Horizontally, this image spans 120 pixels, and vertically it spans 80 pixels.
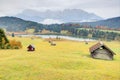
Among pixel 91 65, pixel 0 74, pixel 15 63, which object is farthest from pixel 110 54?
pixel 0 74

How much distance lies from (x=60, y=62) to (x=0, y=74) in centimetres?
1795

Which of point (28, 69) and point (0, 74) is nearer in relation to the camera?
point (0, 74)

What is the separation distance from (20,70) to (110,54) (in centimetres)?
3772

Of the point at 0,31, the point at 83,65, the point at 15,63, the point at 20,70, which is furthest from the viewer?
the point at 0,31

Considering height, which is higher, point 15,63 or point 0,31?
point 0,31

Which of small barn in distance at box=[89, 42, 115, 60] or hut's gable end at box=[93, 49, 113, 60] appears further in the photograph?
hut's gable end at box=[93, 49, 113, 60]

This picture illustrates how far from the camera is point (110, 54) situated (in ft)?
261

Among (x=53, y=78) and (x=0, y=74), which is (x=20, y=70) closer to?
(x=0, y=74)

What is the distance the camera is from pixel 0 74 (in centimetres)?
4688

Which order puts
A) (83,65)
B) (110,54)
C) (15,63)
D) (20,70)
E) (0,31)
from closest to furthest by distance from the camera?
(20,70) → (15,63) → (83,65) → (110,54) → (0,31)

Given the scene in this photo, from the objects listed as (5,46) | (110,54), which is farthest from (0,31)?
A: (110,54)

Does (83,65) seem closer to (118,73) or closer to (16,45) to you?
(118,73)

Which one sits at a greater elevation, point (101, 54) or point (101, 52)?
point (101, 52)

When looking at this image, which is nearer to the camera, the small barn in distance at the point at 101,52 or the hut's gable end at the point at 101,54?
the small barn in distance at the point at 101,52
